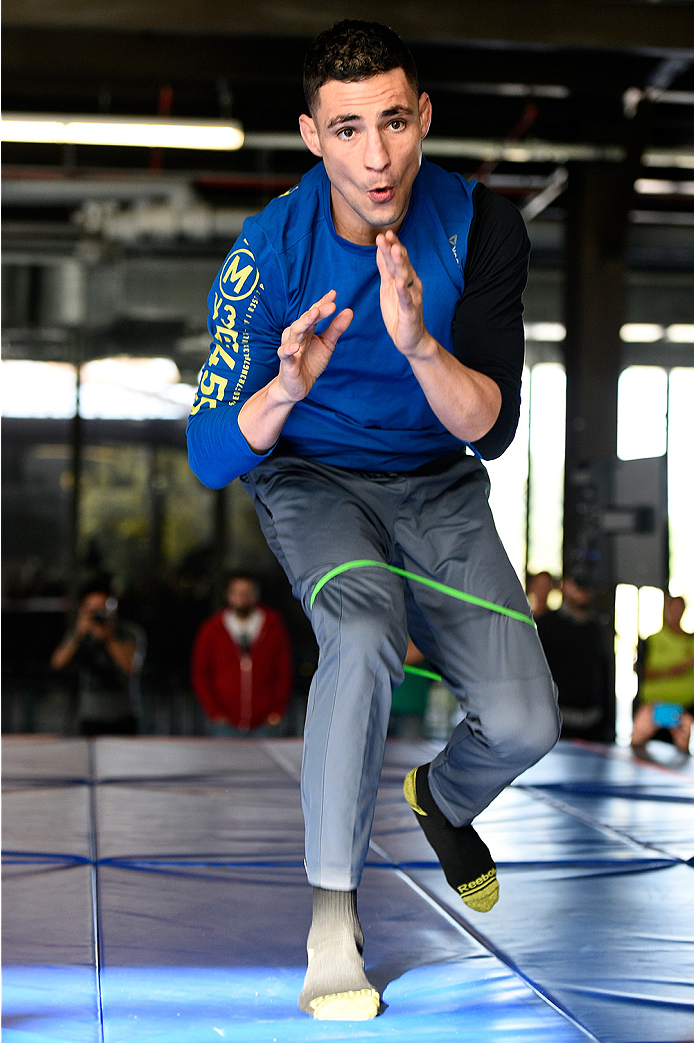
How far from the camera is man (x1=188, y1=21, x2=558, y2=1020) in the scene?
1.53 m

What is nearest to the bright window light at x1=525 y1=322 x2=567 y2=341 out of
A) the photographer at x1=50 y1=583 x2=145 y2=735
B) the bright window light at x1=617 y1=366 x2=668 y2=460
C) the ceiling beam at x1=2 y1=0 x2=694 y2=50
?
the bright window light at x1=617 y1=366 x2=668 y2=460

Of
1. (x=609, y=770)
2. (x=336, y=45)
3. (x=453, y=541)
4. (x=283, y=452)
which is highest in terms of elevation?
(x=336, y=45)

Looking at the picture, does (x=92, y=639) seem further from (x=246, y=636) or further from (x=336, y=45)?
(x=336, y=45)

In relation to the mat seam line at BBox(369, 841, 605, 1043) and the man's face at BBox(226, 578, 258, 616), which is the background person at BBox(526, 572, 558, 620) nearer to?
the man's face at BBox(226, 578, 258, 616)

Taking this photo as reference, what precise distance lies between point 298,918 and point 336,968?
53cm

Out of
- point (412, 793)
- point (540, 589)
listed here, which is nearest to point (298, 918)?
point (412, 793)

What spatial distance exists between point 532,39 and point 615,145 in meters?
2.07

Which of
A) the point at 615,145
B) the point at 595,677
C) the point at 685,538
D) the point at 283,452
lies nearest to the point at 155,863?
the point at 283,452

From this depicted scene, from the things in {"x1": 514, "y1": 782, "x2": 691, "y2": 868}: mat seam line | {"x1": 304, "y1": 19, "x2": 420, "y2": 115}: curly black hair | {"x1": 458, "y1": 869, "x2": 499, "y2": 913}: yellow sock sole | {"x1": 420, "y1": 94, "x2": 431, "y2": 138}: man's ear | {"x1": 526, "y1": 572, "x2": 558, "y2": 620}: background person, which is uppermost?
{"x1": 304, "y1": 19, "x2": 420, "y2": 115}: curly black hair

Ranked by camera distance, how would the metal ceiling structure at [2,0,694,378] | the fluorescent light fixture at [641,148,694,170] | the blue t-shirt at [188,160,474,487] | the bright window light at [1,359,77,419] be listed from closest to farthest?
the blue t-shirt at [188,160,474,487] < the metal ceiling structure at [2,0,694,378] < the fluorescent light fixture at [641,148,694,170] < the bright window light at [1,359,77,419]

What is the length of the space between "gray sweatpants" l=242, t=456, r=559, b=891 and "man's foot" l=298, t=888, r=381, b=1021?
0.04 m

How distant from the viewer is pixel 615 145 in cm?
761

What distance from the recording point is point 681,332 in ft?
34.6

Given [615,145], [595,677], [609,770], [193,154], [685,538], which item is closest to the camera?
[609,770]
